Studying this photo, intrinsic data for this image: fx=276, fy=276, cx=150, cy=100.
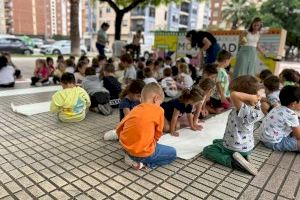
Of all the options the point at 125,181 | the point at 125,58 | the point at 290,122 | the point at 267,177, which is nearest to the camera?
the point at 125,181

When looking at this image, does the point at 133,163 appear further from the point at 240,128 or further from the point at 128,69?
the point at 128,69

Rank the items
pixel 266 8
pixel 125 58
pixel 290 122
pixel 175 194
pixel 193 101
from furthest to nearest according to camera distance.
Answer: pixel 266 8
pixel 125 58
pixel 193 101
pixel 290 122
pixel 175 194

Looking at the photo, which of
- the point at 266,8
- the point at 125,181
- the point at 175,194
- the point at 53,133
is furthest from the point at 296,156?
the point at 266,8

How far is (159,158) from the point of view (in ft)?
10.7

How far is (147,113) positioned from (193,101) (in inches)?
49.4

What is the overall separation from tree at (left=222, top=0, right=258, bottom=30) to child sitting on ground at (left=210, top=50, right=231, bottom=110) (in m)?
40.7

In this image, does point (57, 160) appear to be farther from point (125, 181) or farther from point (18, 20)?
point (18, 20)

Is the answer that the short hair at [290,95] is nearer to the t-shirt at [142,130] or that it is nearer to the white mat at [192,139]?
the white mat at [192,139]

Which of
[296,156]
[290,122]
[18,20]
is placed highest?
[18,20]

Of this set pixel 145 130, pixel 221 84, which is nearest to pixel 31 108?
pixel 145 130

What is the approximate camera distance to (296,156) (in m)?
3.88

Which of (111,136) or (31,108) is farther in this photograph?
(31,108)

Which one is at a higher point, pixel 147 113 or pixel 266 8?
pixel 266 8

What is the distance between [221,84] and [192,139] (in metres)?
1.88
